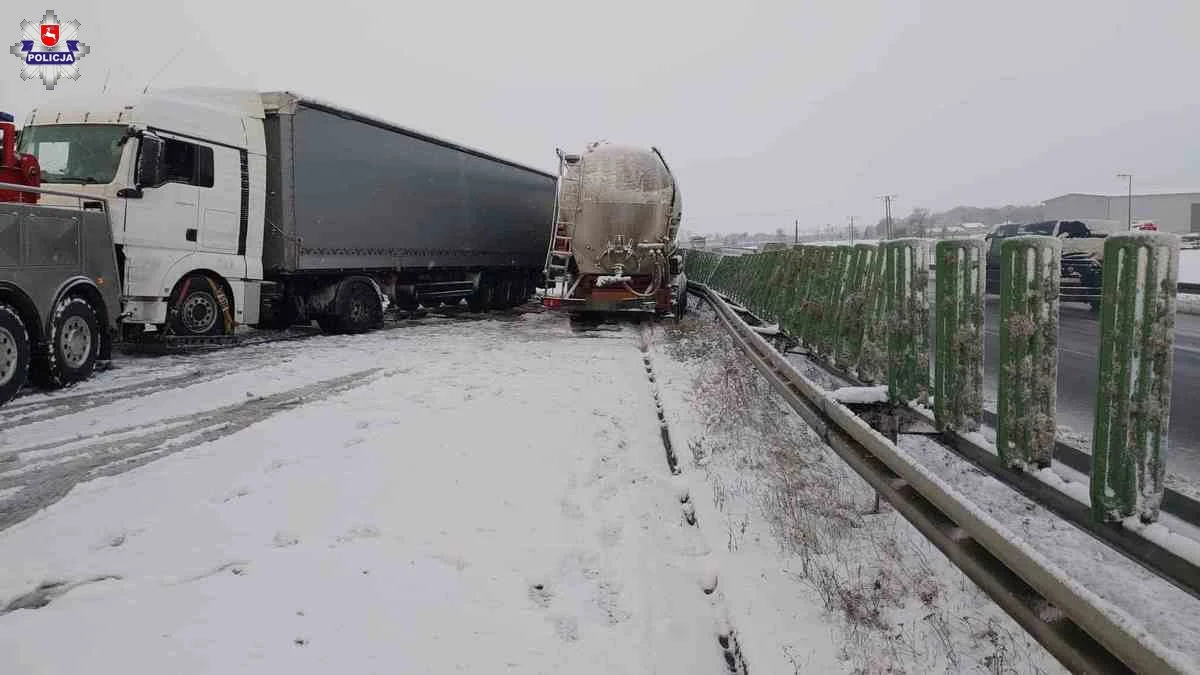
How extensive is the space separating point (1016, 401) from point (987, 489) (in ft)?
6.07

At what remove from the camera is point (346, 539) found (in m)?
3.92

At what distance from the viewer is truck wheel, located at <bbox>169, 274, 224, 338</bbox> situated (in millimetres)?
9727

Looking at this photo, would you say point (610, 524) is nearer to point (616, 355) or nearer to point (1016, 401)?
point (1016, 401)

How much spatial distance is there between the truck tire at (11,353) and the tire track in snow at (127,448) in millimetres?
1566

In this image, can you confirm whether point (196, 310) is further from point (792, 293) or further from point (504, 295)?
point (504, 295)

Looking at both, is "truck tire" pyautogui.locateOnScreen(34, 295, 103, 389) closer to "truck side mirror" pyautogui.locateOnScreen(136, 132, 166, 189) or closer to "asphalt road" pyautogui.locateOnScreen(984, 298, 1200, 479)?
"truck side mirror" pyautogui.locateOnScreen(136, 132, 166, 189)

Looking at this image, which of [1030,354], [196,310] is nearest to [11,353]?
[196,310]

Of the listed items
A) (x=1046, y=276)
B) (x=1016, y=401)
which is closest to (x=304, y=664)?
(x=1016, y=401)

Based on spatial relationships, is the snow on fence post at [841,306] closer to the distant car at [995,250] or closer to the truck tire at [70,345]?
the truck tire at [70,345]

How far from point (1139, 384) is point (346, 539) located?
375cm

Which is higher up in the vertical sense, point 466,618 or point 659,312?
point 659,312

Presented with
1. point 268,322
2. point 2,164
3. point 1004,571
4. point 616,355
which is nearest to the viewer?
point 1004,571

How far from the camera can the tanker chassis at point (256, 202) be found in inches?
353

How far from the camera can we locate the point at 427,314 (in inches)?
731
